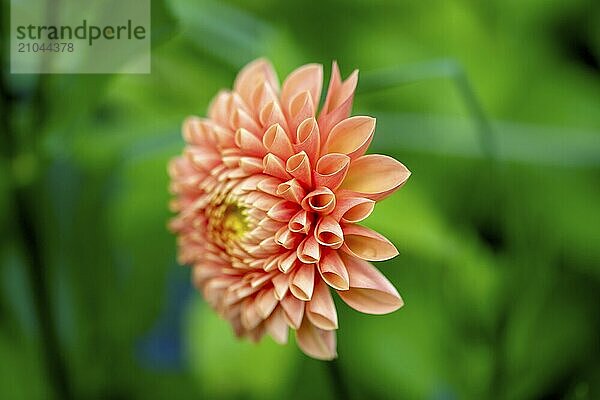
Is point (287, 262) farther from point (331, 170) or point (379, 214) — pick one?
point (379, 214)

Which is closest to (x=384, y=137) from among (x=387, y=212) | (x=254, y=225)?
(x=387, y=212)

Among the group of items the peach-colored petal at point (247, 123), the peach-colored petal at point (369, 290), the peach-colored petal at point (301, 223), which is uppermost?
the peach-colored petal at point (247, 123)

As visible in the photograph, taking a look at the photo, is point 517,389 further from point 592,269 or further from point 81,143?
point 81,143

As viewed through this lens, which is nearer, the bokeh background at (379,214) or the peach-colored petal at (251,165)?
the peach-colored petal at (251,165)

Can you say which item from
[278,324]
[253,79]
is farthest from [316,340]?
[253,79]

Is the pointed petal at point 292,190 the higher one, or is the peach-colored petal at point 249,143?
the peach-colored petal at point 249,143

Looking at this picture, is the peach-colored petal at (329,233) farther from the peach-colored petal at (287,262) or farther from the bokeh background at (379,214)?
the bokeh background at (379,214)

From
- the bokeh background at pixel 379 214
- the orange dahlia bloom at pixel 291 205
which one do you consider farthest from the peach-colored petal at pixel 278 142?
the bokeh background at pixel 379 214
